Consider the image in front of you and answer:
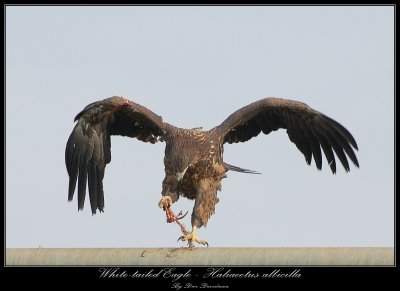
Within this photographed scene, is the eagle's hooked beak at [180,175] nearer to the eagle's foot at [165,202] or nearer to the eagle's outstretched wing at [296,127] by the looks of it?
the eagle's foot at [165,202]

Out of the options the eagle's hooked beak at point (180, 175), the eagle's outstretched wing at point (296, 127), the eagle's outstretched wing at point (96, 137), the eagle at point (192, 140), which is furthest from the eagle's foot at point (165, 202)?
the eagle's outstretched wing at point (296, 127)

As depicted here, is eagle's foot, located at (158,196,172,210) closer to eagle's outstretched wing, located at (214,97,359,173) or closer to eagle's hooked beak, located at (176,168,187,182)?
eagle's hooked beak, located at (176,168,187,182)

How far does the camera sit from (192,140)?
12242 mm

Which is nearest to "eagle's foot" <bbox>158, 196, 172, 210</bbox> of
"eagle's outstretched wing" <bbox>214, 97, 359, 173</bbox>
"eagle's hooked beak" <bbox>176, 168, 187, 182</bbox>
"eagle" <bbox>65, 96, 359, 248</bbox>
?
"eagle" <bbox>65, 96, 359, 248</bbox>

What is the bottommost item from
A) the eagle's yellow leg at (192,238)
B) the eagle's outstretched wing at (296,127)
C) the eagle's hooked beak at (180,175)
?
the eagle's yellow leg at (192,238)

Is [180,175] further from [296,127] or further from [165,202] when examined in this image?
[296,127]

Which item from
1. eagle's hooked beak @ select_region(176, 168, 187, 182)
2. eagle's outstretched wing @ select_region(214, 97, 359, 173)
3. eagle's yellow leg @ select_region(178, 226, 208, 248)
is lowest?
eagle's yellow leg @ select_region(178, 226, 208, 248)

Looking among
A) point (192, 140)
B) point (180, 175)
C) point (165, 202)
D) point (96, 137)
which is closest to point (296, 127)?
point (192, 140)

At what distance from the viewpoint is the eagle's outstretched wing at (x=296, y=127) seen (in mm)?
12296

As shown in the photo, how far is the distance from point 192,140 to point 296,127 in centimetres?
149

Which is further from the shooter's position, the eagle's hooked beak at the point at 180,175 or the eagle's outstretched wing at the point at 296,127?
the eagle's outstretched wing at the point at 296,127

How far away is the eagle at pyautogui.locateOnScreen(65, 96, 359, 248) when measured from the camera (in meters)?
12.0

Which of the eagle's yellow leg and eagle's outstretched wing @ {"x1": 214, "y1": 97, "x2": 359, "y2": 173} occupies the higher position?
eagle's outstretched wing @ {"x1": 214, "y1": 97, "x2": 359, "y2": 173}
